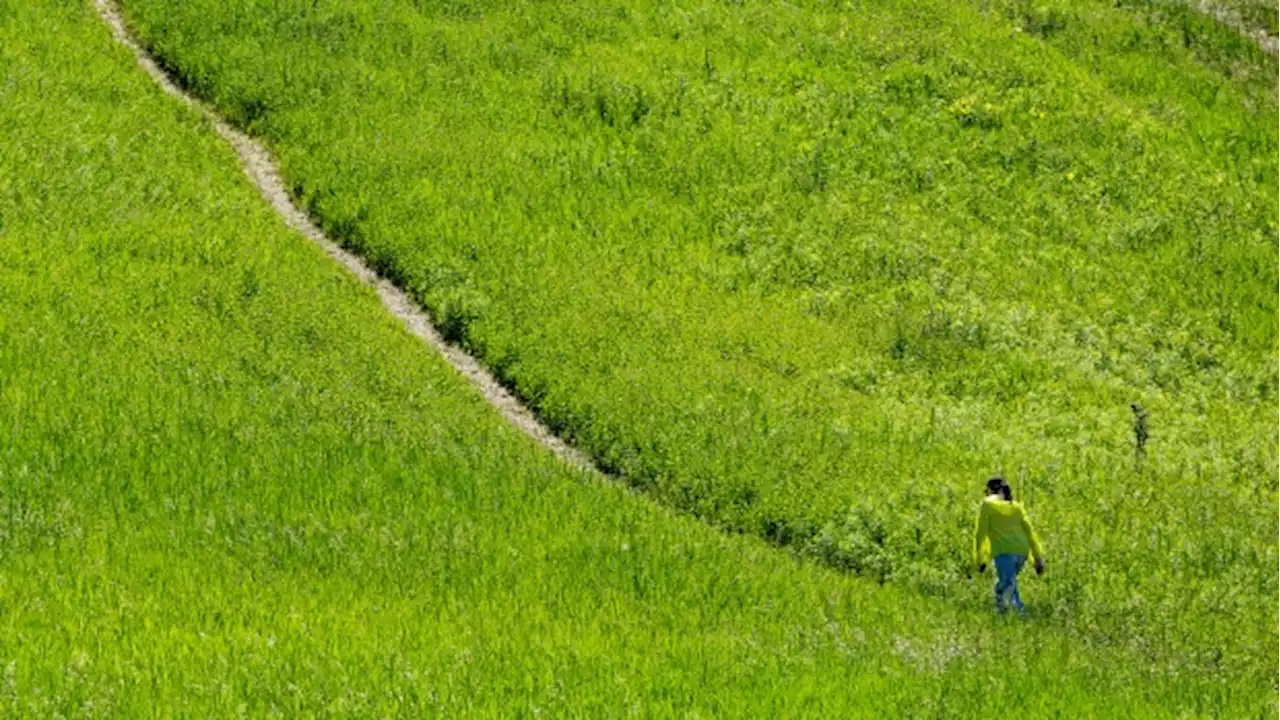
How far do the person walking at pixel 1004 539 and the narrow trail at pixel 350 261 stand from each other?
7023 millimetres

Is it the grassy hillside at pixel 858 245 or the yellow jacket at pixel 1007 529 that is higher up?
the yellow jacket at pixel 1007 529

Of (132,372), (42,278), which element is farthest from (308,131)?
(132,372)

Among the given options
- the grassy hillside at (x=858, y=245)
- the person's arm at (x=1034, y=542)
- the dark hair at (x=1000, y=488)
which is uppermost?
the dark hair at (x=1000, y=488)

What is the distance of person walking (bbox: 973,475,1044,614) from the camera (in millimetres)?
26734

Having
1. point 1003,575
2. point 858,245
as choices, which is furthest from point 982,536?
point 858,245

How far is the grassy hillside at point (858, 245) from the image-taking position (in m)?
30.9

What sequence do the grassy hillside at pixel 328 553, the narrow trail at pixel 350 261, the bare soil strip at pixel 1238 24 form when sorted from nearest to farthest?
the grassy hillside at pixel 328 553 < the narrow trail at pixel 350 261 < the bare soil strip at pixel 1238 24

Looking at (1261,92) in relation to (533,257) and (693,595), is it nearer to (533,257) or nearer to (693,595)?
(533,257)

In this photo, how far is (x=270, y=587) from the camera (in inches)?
908

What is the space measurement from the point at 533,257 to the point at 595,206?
3473mm

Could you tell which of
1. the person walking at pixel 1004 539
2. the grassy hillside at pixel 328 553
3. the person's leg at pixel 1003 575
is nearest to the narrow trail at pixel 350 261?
the grassy hillside at pixel 328 553

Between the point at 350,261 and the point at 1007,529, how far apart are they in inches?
685

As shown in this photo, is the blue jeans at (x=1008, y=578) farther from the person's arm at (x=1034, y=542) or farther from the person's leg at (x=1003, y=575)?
the person's arm at (x=1034, y=542)

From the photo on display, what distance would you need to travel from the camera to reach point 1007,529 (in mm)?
26750
